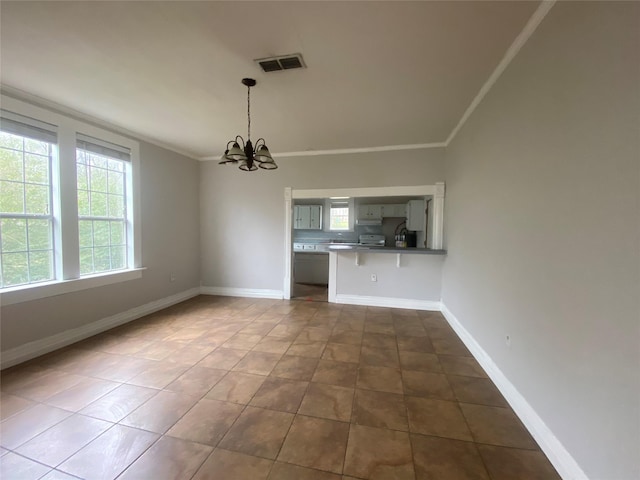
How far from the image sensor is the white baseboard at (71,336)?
2447 millimetres

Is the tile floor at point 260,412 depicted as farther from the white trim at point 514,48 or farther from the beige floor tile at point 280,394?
the white trim at point 514,48

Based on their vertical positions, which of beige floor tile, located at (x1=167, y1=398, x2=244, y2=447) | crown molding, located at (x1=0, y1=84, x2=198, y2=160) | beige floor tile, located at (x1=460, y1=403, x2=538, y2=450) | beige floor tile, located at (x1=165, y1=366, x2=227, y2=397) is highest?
crown molding, located at (x1=0, y1=84, x2=198, y2=160)

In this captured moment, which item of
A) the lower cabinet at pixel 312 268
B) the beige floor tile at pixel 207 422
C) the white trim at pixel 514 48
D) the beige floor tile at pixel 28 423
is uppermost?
the white trim at pixel 514 48

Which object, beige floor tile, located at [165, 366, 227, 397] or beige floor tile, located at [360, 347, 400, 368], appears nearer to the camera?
beige floor tile, located at [165, 366, 227, 397]

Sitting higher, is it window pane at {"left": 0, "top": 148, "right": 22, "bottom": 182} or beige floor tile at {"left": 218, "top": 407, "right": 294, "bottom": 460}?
window pane at {"left": 0, "top": 148, "right": 22, "bottom": 182}

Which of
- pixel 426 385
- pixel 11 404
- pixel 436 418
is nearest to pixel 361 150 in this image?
pixel 426 385

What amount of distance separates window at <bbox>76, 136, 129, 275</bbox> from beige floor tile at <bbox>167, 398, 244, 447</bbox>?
2.51m

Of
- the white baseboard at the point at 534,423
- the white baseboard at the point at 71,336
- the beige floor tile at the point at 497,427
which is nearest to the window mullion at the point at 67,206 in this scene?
the white baseboard at the point at 71,336

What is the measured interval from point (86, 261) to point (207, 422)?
273 centimetres

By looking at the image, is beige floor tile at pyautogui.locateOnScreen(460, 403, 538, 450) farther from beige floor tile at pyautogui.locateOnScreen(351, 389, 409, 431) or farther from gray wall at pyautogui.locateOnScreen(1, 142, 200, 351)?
gray wall at pyautogui.locateOnScreen(1, 142, 200, 351)

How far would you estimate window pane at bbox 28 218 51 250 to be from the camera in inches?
104

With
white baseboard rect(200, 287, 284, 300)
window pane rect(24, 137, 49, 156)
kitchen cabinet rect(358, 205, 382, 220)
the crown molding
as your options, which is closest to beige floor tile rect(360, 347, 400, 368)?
white baseboard rect(200, 287, 284, 300)

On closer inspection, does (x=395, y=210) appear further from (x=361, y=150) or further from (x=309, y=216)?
(x=361, y=150)

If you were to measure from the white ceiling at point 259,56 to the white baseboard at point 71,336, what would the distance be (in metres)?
2.54
